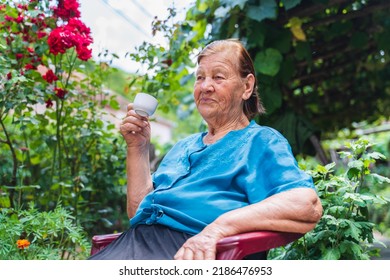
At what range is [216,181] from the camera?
1645 millimetres

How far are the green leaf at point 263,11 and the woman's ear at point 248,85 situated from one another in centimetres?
139

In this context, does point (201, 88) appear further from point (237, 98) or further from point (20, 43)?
point (20, 43)

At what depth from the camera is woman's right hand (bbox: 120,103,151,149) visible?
1893mm

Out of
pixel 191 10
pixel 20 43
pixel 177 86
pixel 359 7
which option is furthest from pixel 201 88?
pixel 359 7

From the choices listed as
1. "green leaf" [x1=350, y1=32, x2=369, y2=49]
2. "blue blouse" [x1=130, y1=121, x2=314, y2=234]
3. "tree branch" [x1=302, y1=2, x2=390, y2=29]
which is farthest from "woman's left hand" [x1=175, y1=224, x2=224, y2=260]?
"green leaf" [x1=350, y1=32, x2=369, y2=49]

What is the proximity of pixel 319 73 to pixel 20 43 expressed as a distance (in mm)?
2858

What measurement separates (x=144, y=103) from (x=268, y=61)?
1834 mm

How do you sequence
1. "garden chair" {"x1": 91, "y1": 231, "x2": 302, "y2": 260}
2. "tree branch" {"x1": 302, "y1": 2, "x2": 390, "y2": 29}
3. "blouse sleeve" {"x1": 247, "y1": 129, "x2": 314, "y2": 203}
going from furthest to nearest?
"tree branch" {"x1": 302, "y1": 2, "x2": 390, "y2": 29} → "blouse sleeve" {"x1": 247, "y1": 129, "x2": 314, "y2": 203} → "garden chair" {"x1": 91, "y1": 231, "x2": 302, "y2": 260}

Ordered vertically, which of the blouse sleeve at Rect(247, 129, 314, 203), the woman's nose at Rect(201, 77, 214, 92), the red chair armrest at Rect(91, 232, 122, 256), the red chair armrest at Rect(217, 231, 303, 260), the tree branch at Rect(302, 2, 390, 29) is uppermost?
the tree branch at Rect(302, 2, 390, 29)

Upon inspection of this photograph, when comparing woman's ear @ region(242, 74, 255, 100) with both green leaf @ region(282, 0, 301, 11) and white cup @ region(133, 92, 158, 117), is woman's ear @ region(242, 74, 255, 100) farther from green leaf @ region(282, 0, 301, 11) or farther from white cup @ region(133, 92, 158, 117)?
green leaf @ region(282, 0, 301, 11)

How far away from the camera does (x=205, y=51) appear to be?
5.97ft

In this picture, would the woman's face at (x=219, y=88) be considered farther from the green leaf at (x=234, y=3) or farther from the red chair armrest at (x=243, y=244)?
the green leaf at (x=234, y=3)

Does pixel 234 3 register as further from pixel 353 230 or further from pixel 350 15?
pixel 353 230

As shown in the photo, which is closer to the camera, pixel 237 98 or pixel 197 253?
pixel 197 253
